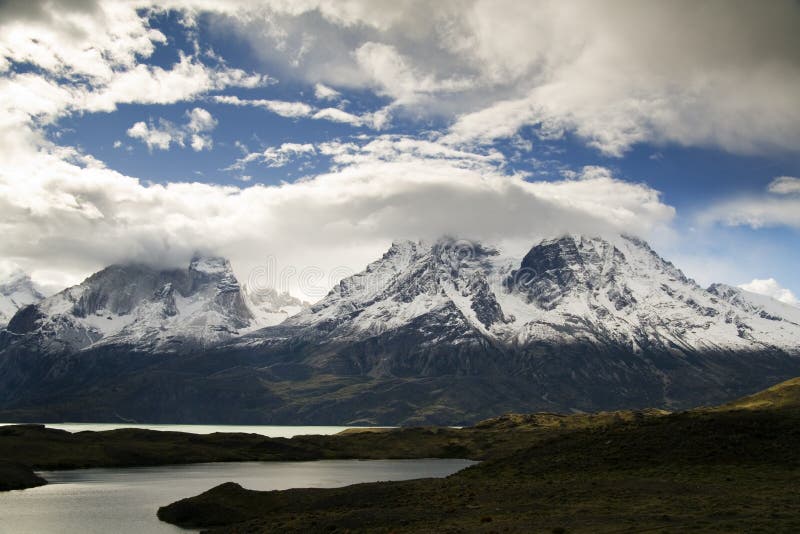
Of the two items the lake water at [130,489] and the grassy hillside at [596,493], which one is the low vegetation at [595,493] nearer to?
the grassy hillside at [596,493]

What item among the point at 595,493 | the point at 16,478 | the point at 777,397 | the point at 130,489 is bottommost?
the point at 130,489

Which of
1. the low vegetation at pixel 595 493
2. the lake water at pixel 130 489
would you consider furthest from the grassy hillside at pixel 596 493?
the lake water at pixel 130 489

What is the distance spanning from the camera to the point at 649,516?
60.9 meters

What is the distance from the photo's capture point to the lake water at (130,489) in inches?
3686

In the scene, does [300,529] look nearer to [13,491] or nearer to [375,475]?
[13,491]

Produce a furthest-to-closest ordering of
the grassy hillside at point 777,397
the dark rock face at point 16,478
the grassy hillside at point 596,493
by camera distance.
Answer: the grassy hillside at point 777,397, the dark rock face at point 16,478, the grassy hillside at point 596,493

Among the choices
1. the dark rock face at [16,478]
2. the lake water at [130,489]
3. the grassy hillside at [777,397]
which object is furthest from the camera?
the grassy hillside at [777,397]

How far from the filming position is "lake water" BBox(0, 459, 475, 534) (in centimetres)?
9362

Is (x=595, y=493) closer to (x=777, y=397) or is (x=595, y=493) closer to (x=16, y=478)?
(x=16, y=478)

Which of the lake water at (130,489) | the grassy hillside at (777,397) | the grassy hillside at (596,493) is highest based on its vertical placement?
the grassy hillside at (777,397)

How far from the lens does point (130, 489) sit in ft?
443

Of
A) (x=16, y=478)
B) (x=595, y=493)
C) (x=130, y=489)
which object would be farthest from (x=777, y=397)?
(x=16, y=478)

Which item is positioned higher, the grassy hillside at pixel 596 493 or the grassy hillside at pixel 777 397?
the grassy hillside at pixel 777 397

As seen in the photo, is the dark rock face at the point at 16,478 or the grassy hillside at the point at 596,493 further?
the dark rock face at the point at 16,478
